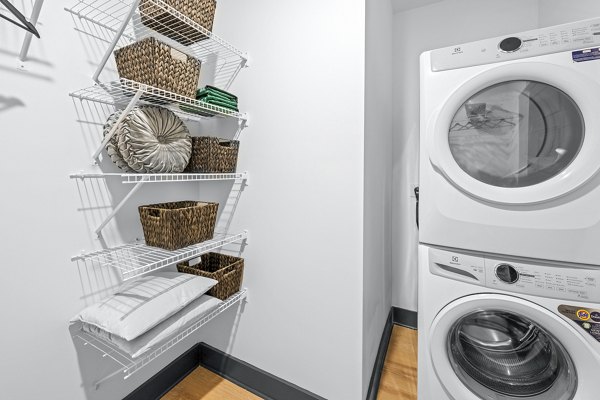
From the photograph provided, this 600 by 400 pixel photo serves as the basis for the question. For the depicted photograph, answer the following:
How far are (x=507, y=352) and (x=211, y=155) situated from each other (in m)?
1.53

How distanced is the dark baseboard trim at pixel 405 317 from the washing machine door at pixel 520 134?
4.52ft

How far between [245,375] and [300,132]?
1342 millimetres

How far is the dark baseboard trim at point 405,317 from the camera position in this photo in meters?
2.04

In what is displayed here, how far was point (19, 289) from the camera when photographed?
94cm

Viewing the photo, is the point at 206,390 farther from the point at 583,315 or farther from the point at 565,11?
the point at 565,11

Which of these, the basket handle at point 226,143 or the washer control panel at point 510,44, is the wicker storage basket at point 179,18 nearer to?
the basket handle at point 226,143

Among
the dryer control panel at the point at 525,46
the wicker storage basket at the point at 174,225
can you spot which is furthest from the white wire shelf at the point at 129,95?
the dryer control panel at the point at 525,46

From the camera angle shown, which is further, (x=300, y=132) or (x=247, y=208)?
(x=247, y=208)

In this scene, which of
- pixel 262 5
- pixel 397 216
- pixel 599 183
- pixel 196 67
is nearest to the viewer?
pixel 599 183

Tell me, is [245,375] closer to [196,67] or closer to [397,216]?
[397,216]

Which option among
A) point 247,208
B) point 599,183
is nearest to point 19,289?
point 247,208

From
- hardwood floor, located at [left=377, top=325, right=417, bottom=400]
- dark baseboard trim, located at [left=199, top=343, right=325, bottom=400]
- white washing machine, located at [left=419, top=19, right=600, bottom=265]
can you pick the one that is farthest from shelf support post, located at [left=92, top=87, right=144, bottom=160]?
Result: hardwood floor, located at [left=377, top=325, right=417, bottom=400]

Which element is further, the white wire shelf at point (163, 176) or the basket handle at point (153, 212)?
the basket handle at point (153, 212)

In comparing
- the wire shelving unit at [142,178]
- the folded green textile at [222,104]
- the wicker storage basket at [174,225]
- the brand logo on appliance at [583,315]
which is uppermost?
the folded green textile at [222,104]
